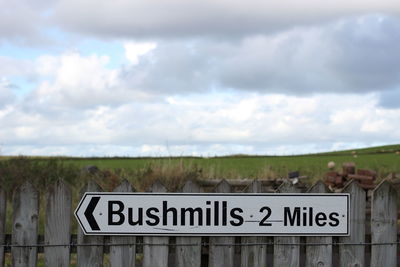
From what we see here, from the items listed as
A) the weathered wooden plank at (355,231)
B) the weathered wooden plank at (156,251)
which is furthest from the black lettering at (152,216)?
the weathered wooden plank at (355,231)

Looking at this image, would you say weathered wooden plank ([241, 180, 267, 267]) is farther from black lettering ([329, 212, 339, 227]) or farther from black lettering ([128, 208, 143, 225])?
black lettering ([128, 208, 143, 225])

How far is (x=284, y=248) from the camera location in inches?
245

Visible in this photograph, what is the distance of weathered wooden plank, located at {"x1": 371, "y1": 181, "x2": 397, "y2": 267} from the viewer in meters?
6.39

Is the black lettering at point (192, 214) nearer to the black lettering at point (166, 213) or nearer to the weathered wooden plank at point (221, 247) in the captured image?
the black lettering at point (166, 213)

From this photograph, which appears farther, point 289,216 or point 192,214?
point 289,216

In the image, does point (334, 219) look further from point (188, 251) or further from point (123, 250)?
point (123, 250)

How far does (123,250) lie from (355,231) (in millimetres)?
2386

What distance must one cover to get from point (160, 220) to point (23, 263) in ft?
4.79

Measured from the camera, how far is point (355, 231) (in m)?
6.30

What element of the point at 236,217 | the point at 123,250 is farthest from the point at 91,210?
the point at 236,217

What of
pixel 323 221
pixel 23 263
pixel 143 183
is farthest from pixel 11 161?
pixel 323 221

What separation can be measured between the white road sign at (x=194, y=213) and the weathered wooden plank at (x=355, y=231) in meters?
0.40

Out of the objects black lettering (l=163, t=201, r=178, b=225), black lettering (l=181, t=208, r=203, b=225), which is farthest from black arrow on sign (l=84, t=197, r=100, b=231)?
black lettering (l=181, t=208, r=203, b=225)

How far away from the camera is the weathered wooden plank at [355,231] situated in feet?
20.6
